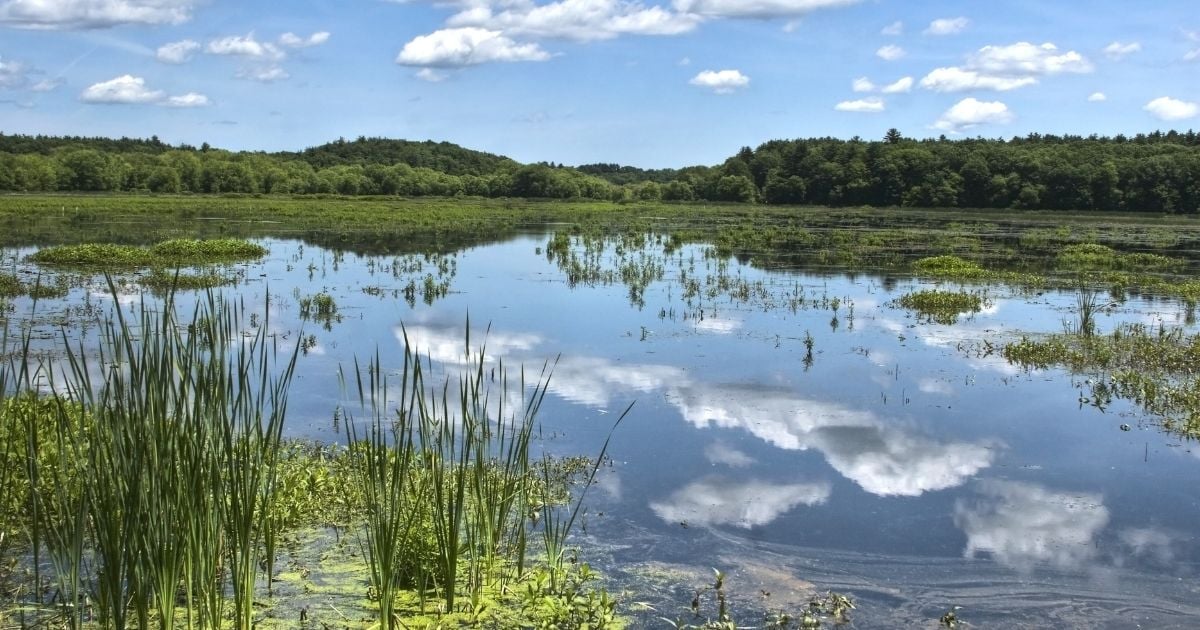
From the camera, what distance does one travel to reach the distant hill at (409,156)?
16888cm

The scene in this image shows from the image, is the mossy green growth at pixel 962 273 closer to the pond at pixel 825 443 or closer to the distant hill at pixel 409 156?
the pond at pixel 825 443

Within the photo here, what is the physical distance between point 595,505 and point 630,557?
121 cm

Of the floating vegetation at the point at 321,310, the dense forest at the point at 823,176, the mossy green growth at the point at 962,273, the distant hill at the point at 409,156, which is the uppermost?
the distant hill at the point at 409,156

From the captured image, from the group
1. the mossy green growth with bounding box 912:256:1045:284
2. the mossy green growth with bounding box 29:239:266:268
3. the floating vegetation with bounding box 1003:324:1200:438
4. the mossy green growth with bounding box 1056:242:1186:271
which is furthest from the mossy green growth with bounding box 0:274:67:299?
the mossy green growth with bounding box 1056:242:1186:271

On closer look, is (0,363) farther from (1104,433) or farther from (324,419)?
(1104,433)

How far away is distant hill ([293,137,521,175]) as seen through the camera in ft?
554

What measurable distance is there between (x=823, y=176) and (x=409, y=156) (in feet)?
302

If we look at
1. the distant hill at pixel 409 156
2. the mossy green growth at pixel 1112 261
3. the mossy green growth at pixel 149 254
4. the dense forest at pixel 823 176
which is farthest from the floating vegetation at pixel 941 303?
the distant hill at pixel 409 156

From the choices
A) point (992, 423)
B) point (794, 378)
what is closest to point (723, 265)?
point (794, 378)

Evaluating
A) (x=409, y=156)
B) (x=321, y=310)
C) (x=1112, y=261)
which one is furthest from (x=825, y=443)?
(x=409, y=156)

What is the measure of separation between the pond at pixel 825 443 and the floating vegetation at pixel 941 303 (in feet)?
1.06

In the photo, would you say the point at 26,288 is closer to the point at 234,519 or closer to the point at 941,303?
the point at 234,519

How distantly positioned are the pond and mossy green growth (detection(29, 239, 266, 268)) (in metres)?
3.62

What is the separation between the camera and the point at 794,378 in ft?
47.3
